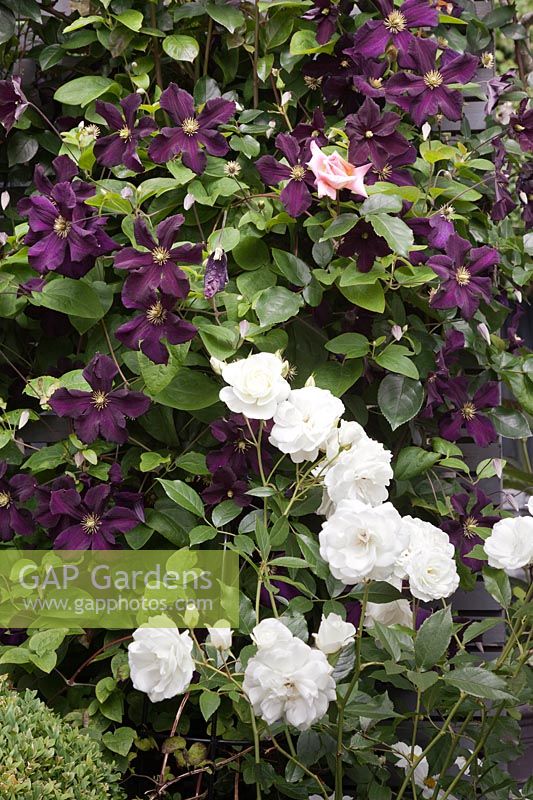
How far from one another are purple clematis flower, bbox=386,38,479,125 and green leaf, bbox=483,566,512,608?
0.76 m

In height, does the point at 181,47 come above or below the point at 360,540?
above

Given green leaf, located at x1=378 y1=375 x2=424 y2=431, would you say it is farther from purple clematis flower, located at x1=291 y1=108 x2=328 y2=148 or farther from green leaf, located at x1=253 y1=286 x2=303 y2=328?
purple clematis flower, located at x1=291 y1=108 x2=328 y2=148

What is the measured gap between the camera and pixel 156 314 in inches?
48.7

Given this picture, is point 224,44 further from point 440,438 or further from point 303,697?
point 303,697

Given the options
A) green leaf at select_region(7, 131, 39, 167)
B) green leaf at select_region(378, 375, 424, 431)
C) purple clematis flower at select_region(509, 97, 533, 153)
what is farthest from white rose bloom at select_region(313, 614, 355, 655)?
green leaf at select_region(7, 131, 39, 167)

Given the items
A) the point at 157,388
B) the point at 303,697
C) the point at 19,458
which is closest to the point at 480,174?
the point at 157,388

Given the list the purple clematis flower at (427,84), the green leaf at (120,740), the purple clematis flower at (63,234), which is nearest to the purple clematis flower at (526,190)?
the purple clematis flower at (427,84)

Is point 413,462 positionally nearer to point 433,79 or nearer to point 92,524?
point 92,524

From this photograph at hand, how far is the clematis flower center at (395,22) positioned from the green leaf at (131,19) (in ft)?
1.41

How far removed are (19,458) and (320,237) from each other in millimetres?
644

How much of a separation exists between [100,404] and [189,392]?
0.14 meters

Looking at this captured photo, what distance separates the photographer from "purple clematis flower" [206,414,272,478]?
1.27 m

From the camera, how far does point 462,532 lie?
4.63ft

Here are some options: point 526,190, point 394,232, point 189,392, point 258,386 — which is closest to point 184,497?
point 189,392
